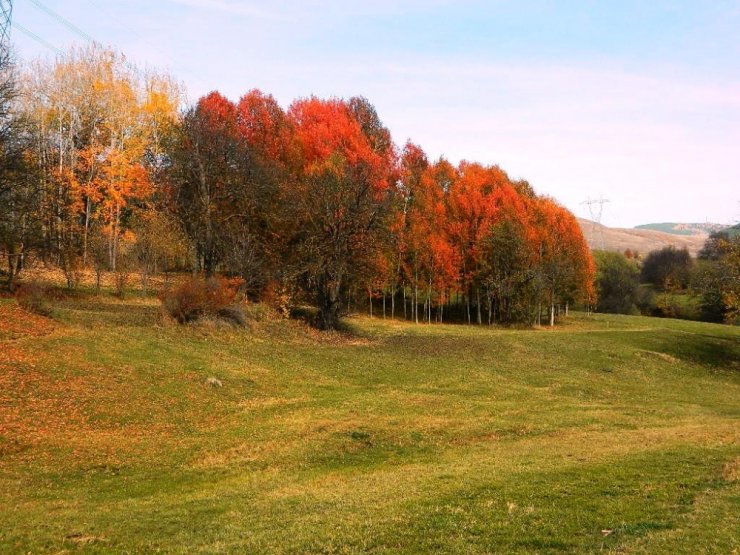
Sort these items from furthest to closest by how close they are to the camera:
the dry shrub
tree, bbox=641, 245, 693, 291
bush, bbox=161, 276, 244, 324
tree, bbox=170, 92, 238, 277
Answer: tree, bbox=641, 245, 693, 291, tree, bbox=170, 92, 238, 277, the dry shrub, bush, bbox=161, 276, 244, 324

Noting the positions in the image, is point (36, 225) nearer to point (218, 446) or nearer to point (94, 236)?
point (94, 236)

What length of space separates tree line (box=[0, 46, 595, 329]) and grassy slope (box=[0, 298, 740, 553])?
7.20 m

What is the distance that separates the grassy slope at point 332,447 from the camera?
9977 millimetres

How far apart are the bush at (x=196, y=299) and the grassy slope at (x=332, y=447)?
1536 millimetres

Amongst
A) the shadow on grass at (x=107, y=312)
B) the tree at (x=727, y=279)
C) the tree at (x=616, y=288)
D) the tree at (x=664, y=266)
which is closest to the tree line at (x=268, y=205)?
the shadow on grass at (x=107, y=312)

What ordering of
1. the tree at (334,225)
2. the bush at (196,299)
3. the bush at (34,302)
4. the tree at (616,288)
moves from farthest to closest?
the tree at (616,288), the tree at (334,225), the bush at (196,299), the bush at (34,302)

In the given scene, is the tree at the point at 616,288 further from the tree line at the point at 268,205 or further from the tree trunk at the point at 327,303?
the tree trunk at the point at 327,303

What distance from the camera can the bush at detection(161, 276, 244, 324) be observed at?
35.6 m

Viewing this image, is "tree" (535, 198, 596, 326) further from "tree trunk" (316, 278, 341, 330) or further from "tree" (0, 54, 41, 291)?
"tree" (0, 54, 41, 291)

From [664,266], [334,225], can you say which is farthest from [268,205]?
[664,266]

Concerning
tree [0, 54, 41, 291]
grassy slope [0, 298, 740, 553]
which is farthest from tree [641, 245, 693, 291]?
tree [0, 54, 41, 291]

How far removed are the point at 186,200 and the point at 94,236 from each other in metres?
9.08

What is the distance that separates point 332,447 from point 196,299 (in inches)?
772

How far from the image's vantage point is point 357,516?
436 inches
